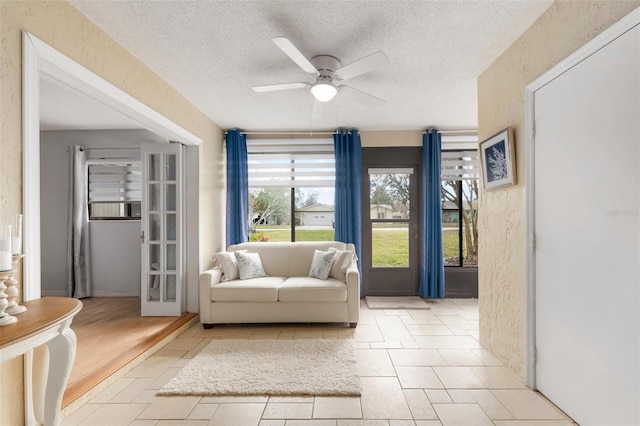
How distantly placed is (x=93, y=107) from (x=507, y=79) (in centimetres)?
435

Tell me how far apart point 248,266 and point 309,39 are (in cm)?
264

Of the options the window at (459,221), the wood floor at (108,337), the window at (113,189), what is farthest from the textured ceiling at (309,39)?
the wood floor at (108,337)

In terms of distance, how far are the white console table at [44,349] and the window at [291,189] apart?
11.3ft

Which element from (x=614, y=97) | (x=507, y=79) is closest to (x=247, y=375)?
(x=614, y=97)

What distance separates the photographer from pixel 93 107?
386cm

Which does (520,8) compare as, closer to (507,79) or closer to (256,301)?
(507,79)

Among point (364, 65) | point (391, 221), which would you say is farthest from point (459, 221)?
point (364, 65)

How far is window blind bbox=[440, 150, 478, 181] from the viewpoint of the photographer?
4.89 meters

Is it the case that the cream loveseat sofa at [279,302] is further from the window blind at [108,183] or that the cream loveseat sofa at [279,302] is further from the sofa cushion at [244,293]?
the window blind at [108,183]

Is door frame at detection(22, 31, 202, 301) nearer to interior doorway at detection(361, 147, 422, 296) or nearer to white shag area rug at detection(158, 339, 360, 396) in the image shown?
white shag area rug at detection(158, 339, 360, 396)

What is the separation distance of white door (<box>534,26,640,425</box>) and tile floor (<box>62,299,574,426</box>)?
1.12 ft

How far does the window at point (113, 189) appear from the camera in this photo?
4871mm

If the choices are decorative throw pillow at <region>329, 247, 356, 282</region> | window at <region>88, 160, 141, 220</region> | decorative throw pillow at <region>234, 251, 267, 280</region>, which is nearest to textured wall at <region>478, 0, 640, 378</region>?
decorative throw pillow at <region>329, 247, 356, 282</region>

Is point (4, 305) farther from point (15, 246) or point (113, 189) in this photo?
point (113, 189)
